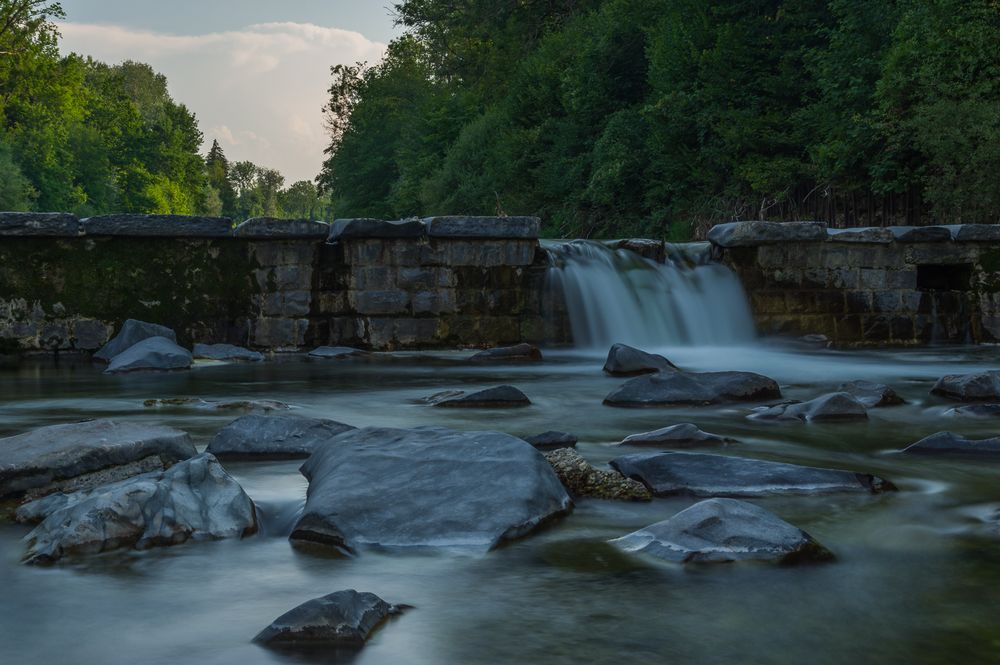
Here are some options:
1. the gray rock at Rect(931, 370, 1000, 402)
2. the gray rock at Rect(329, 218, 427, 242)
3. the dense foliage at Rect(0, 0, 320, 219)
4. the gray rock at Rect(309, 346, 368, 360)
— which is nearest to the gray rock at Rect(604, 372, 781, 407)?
the gray rock at Rect(931, 370, 1000, 402)

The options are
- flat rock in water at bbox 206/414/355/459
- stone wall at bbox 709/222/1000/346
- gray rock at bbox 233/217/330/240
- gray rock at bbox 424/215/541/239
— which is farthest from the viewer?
stone wall at bbox 709/222/1000/346

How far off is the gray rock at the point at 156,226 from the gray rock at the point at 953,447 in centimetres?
645

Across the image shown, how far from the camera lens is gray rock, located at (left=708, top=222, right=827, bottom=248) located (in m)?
9.75

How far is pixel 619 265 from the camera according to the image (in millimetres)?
9992

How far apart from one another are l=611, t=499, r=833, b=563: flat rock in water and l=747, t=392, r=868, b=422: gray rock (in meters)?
2.29

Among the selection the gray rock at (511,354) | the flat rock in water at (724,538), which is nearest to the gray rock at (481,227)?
the gray rock at (511,354)

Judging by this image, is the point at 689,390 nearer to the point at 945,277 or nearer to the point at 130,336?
the point at 130,336

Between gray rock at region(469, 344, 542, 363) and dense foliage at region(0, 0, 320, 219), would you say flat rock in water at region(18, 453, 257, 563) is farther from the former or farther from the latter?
dense foliage at region(0, 0, 320, 219)

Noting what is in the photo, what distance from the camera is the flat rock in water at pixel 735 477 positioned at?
9.90 ft

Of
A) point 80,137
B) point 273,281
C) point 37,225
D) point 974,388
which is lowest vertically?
point 974,388

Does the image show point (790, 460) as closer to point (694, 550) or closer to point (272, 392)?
point (694, 550)

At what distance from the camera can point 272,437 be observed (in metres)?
3.72

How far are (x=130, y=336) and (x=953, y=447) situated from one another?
22.0 ft

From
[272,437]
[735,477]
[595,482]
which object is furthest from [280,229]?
[735,477]
